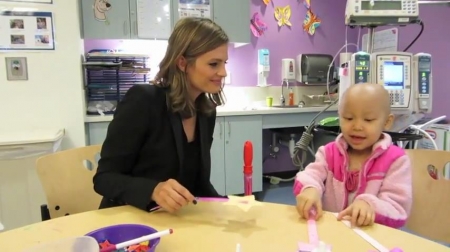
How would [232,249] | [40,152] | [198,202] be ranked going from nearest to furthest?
[232,249]
[198,202]
[40,152]

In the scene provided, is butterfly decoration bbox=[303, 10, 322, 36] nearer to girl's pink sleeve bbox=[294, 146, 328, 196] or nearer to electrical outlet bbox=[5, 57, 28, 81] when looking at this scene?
electrical outlet bbox=[5, 57, 28, 81]

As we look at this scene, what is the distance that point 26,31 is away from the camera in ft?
7.02

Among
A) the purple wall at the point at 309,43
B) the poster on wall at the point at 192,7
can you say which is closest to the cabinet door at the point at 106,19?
the purple wall at the point at 309,43

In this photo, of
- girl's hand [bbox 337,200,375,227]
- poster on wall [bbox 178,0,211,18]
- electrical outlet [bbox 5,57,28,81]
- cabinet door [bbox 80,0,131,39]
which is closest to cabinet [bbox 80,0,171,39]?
cabinet door [bbox 80,0,131,39]

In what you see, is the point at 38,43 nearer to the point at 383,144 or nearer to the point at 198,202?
the point at 198,202

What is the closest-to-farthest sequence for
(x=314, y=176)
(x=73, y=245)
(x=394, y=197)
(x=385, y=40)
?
(x=73, y=245), (x=394, y=197), (x=314, y=176), (x=385, y=40)

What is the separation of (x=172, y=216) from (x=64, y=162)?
0.59 m

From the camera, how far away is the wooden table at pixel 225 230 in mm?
721

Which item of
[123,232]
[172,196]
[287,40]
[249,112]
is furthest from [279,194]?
[123,232]

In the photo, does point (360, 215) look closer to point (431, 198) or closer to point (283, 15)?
point (431, 198)

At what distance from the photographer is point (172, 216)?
878mm

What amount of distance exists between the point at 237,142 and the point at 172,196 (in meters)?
2.10

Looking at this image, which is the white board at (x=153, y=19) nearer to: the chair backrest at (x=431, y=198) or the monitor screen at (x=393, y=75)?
the monitor screen at (x=393, y=75)

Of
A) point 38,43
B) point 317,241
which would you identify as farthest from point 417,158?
point 38,43
